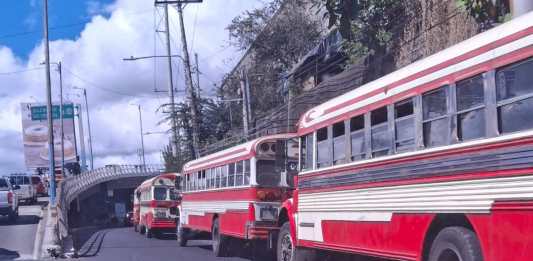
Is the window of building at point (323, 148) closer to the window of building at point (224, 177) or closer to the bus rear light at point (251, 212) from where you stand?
the bus rear light at point (251, 212)

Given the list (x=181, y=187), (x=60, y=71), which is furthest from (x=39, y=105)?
(x=181, y=187)

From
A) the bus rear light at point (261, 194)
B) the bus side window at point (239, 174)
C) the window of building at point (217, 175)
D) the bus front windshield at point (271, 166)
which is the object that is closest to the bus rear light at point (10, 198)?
the window of building at point (217, 175)

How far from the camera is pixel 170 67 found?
140 ft

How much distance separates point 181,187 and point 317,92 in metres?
6.52

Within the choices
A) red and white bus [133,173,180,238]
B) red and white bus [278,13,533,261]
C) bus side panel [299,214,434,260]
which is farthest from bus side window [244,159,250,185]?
red and white bus [133,173,180,238]

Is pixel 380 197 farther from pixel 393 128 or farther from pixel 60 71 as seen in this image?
pixel 60 71

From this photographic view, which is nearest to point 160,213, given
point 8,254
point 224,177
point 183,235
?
point 183,235

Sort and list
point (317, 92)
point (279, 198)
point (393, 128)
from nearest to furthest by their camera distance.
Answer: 1. point (393, 128)
2. point (279, 198)
3. point (317, 92)

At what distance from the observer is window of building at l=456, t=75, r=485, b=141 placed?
305 inches

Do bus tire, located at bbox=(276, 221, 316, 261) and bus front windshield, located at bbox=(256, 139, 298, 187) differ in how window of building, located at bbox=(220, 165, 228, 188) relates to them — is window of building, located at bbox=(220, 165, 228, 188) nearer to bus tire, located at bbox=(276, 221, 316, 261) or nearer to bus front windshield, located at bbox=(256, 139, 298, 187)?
bus front windshield, located at bbox=(256, 139, 298, 187)

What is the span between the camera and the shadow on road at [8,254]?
21.5 meters

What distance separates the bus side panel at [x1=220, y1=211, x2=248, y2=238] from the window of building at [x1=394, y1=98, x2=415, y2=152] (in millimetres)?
7771

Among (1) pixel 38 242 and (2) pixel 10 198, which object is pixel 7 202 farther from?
(1) pixel 38 242

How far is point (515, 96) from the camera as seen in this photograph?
7121 millimetres
